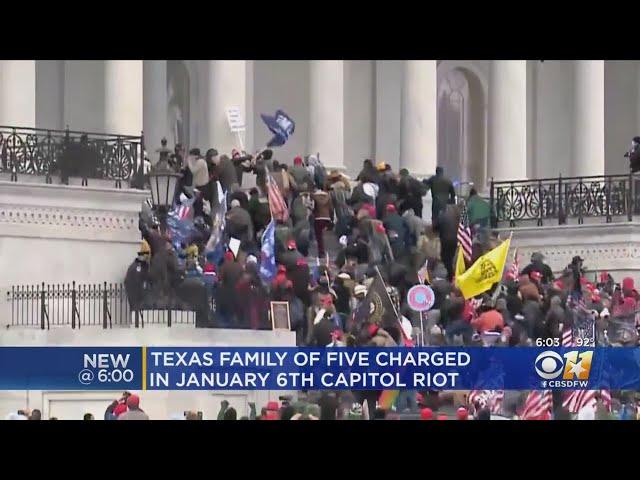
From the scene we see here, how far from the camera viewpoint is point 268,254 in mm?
45031

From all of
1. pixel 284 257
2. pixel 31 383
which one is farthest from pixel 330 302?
pixel 31 383

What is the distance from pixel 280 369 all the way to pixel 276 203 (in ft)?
20.2

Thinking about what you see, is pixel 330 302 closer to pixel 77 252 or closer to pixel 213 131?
pixel 77 252

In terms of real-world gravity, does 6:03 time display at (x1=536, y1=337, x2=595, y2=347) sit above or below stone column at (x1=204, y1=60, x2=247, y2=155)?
below

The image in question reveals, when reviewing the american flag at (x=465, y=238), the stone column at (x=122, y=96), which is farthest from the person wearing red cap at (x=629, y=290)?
the stone column at (x=122, y=96)

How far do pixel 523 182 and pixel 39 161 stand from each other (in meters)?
14.2

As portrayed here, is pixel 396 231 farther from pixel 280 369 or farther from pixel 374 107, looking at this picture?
pixel 374 107

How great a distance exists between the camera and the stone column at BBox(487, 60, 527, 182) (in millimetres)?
60781

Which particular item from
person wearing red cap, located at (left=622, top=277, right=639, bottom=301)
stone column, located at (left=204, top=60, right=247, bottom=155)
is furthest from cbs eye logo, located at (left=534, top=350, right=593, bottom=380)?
stone column, located at (left=204, top=60, right=247, bottom=155)

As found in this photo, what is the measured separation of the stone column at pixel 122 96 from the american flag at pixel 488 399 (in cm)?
1172

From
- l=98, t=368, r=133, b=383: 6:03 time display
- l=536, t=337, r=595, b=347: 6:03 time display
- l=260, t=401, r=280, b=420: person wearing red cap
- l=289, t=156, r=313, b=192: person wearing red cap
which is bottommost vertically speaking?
l=260, t=401, r=280, b=420: person wearing red cap

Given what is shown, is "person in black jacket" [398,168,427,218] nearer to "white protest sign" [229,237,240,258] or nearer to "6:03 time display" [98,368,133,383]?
"white protest sign" [229,237,240,258]

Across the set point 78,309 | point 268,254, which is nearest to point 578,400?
point 268,254

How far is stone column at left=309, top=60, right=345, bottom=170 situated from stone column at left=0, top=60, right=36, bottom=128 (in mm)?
8354
